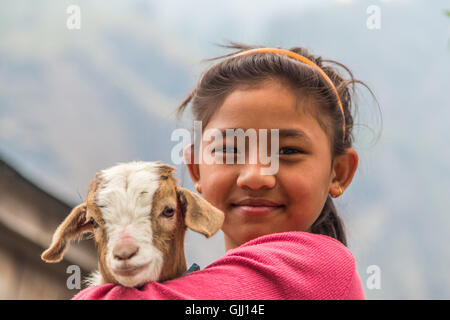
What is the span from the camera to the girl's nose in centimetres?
70

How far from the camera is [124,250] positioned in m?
0.49

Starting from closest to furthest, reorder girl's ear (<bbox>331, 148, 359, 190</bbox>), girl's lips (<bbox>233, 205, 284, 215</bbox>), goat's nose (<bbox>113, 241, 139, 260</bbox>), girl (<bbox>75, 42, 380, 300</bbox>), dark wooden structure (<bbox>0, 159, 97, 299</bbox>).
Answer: goat's nose (<bbox>113, 241, 139, 260</bbox>) < girl (<bbox>75, 42, 380, 300</bbox>) < girl's lips (<bbox>233, 205, 284, 215</bbox>) < girl's ear (<bbox>331, 148, 359, 190</bbox>) < dark wooden structure (<bbox>0, 159, 97, 299</bbox>)

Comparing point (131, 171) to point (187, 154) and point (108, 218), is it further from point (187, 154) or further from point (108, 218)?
point (187, 154)

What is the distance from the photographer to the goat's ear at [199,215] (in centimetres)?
54

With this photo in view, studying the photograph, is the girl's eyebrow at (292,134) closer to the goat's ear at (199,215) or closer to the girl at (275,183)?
the girl at (275,183)

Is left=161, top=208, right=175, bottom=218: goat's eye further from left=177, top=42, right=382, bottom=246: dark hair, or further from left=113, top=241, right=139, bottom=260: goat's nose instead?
left=177, top=42, right=382, bottom=246: dark hair

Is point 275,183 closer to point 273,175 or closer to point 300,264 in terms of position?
point 273,175

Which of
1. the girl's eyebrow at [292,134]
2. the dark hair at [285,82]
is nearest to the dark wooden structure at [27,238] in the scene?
the dark hair at [285,82]

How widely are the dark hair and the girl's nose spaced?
0.52 feet

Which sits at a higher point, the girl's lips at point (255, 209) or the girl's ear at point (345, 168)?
the girl's ear at point (345, 168)

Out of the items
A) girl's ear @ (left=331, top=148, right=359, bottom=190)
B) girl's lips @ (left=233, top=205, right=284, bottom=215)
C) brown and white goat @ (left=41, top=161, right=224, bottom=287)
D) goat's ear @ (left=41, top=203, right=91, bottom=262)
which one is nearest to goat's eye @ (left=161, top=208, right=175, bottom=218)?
brown and white goat @ (left=41, top=161, right=224, bottom=287)

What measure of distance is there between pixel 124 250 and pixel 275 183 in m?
0.31

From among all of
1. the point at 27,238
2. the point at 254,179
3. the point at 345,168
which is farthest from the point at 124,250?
the point at 27,238
